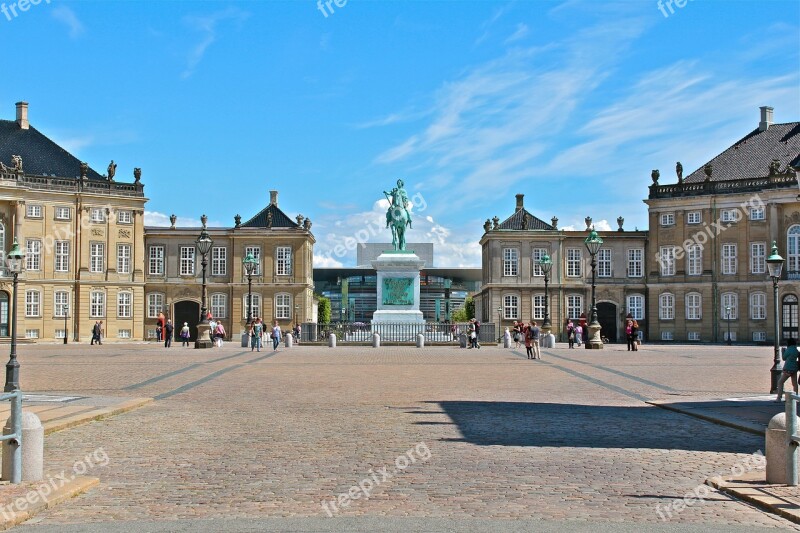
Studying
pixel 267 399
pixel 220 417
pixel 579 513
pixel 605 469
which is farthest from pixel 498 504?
pixel 267 399

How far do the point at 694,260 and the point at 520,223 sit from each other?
15.0 metres

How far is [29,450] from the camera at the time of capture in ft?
31.5

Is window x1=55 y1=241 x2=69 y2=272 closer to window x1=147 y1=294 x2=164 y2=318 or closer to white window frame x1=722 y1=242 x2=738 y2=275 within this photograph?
window x1=147 y1=294 x2=164 y2=318

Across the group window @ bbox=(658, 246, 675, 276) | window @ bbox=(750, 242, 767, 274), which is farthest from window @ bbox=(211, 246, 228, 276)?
window @ bbox=(750, 242, 767, 274)

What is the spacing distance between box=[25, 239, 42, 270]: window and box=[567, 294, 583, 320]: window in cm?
4138

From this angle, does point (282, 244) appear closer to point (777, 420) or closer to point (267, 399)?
point (267, 399)

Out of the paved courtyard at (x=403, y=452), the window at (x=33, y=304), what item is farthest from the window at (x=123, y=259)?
the paved courtyard at (x=403, y=452)

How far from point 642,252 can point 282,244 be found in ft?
98.5

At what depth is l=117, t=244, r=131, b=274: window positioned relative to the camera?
2892 inches

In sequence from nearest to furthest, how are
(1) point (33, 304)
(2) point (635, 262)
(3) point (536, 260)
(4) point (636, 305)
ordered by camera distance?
1. (1) point (33, 304)
2. (4) point (636, 305)
3. (2) point (635, 262)
4. (3) point (536, 260)

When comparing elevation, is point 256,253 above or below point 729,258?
above

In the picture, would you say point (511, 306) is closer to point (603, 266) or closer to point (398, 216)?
point (603, 266)

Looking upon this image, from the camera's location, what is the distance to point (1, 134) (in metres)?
70.9

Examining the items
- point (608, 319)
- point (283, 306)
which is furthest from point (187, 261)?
point (608, 319)
